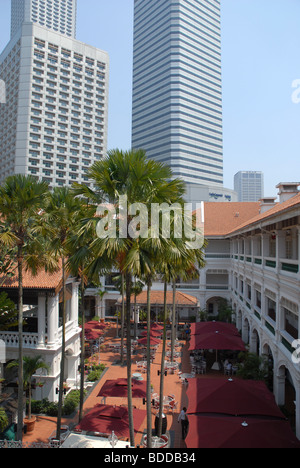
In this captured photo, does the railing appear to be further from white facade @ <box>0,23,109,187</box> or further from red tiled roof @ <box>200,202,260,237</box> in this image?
white facade @ <box>0,23,109,187</box>

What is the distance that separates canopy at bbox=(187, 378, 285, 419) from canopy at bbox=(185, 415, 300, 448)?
887 mm

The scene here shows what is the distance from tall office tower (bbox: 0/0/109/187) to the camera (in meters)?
74.5

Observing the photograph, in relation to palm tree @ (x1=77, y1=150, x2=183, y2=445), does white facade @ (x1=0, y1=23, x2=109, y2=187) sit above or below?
above

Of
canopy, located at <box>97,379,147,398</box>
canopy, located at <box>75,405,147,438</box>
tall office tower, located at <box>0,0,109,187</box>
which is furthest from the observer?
tall office tower, located at <box>0,0,109,187</box>

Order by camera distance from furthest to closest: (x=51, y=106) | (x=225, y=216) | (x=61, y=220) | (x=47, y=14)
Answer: (x=47, y=14) < (x=51, y=106) < (x=225, y=216) < (x=61, y=220)

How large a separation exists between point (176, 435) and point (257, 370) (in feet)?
16.2

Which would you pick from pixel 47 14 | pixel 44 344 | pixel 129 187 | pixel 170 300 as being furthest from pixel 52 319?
pixel 47 14

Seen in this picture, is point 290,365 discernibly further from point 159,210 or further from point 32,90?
point 32,90

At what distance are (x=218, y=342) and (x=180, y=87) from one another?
116605 mm

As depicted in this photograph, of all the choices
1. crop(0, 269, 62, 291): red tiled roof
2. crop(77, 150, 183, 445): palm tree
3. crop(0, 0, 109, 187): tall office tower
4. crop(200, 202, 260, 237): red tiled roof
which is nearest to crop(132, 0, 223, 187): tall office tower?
crop(0, 0, 109, 187): tall office tower

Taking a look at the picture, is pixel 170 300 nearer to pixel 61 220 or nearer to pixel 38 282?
pixel 38 282

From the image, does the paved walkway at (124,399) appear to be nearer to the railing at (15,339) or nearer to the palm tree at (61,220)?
the palm tree at (61,220)

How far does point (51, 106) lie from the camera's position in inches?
3093
